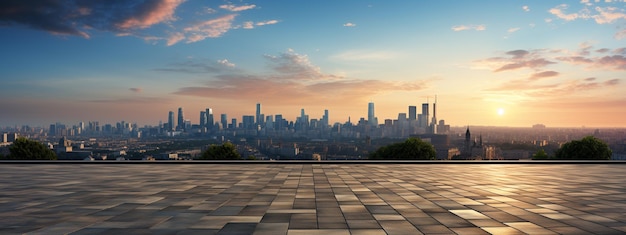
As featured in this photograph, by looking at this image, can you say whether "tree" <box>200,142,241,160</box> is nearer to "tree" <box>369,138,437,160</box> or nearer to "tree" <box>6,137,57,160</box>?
"tree" <box>6,137,57,160</box>

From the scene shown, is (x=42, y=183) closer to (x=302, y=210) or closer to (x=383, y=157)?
(x=302, y=210)

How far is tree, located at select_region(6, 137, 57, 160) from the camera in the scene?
114ft

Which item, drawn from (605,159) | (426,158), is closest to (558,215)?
(426,158)

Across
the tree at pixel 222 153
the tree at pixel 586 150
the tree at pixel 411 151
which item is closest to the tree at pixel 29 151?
the tree at pixel 222 153

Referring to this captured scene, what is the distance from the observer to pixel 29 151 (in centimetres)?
3488

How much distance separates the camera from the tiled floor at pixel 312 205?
1065 centimetres

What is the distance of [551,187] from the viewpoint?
18422 millimetres

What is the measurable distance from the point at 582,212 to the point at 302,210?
28.3 ft

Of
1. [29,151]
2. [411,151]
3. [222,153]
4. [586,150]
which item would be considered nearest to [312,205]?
[222,153]

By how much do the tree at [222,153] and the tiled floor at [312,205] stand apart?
13192mm

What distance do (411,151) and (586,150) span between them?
15269 mm

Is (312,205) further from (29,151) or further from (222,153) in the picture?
(29,151)

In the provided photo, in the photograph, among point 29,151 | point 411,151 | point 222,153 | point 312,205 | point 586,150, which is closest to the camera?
point 312,205

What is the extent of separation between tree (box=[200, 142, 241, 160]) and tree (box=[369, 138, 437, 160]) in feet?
46.3
